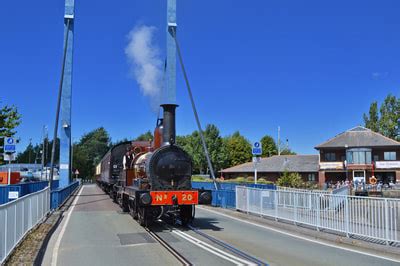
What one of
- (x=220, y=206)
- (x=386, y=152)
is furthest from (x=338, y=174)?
(x=220, y=206)

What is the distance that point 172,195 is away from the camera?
45.2 ft

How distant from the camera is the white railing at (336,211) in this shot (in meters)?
10.5

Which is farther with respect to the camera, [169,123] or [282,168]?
[282,168]

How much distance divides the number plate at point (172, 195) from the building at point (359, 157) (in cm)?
4546

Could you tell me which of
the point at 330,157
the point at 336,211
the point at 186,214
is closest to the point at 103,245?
the point at 186,214

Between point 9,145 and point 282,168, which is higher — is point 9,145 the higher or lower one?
the higher one

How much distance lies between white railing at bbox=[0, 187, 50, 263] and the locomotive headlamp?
128 inches

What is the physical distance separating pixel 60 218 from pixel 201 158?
63.6 meters

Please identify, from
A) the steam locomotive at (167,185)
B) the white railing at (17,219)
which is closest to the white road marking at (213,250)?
the steam locomotive at (167,185)

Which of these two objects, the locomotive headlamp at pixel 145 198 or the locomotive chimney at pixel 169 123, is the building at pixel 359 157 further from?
the locomotive headlamp at pixel 145 198

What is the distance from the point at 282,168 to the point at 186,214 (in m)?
47.9

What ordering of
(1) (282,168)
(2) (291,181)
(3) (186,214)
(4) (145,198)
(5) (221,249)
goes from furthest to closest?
1. (1) (282,168)
2. (2) (291,181)
3. (3) (186,214)
4. (4) (145,198)
5. (5) (221,249)

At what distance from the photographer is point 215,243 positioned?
11.1 metres

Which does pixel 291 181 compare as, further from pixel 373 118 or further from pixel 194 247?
pixel 373 118
